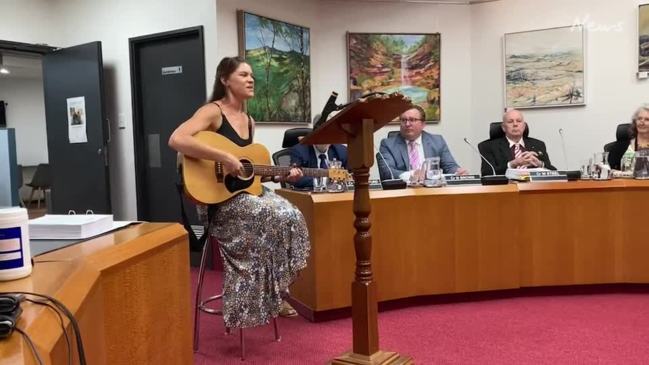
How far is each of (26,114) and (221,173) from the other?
866 cm

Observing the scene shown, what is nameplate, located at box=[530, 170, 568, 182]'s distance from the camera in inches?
127

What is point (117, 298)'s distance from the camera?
43.1 inches

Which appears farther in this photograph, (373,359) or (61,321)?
(373,359)

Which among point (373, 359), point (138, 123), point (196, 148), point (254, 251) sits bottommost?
point (373, 359)

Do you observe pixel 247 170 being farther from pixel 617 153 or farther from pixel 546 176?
pixel 617 153

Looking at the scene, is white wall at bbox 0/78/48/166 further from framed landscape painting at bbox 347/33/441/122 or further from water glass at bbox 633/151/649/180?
water glass at bbox 633/151/649/180

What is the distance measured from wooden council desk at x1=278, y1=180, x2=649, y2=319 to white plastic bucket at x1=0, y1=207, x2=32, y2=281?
74.4 inches

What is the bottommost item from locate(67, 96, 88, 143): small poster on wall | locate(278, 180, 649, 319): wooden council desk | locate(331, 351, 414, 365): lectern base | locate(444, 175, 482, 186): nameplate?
locate(331, 351, 414, 365): lectern base

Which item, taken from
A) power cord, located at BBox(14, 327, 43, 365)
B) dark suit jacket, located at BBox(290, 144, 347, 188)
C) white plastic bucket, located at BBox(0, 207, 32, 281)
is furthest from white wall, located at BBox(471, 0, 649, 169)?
power cord, located at BBox(14, 327, 43, 365)

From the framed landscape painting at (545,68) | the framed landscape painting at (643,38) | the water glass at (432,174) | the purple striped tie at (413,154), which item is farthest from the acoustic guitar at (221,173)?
the framed landscape painting at (643,38)

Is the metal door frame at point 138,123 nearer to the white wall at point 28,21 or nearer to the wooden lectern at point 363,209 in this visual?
the white wall at point 28,21

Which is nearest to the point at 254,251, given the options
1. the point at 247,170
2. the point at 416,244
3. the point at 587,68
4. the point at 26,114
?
the point at 247,170

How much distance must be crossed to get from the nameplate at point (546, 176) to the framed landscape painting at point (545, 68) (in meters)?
1.79

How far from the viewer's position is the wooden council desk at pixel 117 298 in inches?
28.0
